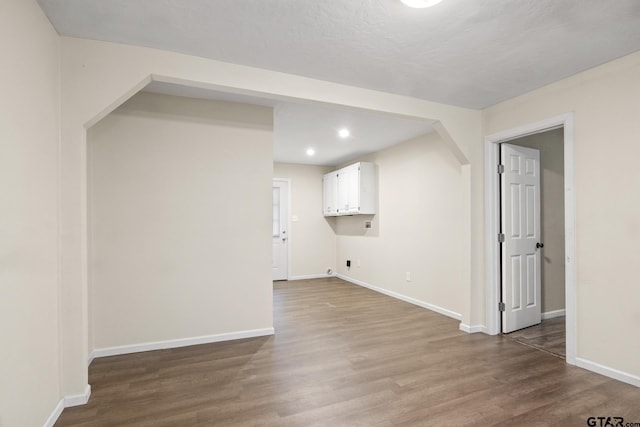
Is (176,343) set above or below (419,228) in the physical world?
below

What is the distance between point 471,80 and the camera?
281 cm

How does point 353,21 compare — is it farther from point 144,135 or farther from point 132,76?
point 144,135

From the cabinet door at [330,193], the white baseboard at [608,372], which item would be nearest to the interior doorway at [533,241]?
the white baseboard at [608,372]

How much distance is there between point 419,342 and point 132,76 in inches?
137

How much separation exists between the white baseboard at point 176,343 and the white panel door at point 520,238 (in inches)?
109

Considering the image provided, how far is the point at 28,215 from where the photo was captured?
170 cm

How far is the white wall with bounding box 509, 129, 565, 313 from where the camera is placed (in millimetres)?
3994

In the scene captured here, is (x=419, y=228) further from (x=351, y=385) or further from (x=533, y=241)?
(x=351, y=385)

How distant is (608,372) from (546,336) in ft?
3.13

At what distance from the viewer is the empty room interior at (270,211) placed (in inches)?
73.5

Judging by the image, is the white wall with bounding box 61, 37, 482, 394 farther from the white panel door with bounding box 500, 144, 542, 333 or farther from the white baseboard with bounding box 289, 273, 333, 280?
the white baseboard with bounding box 289, 273, 333, 280

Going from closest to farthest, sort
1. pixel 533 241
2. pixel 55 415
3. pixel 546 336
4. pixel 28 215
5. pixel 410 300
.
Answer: pixel 28 215
pixel 55 415
pixel 546 336
pixel 533 241
pixel 410 300

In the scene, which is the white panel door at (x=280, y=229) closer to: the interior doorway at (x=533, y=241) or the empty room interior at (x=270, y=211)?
the empty room interior at (x=270, y=211)

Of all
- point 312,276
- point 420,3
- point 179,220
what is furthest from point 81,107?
point 312,276
